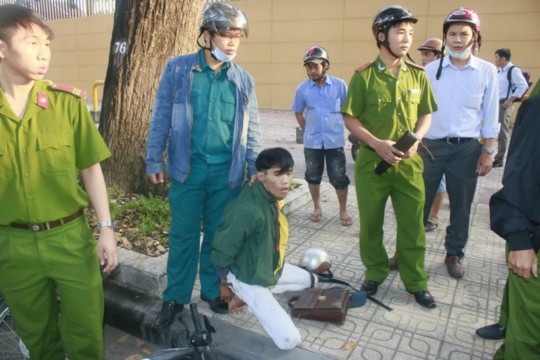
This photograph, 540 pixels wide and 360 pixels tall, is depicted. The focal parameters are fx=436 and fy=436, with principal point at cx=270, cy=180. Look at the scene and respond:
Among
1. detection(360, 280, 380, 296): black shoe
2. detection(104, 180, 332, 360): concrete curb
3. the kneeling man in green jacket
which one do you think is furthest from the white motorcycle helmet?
detection(104, 180, 332, 360): concrete curb

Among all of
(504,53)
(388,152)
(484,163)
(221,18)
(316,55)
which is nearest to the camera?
(221,18)

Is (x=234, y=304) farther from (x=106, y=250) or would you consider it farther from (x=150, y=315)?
(x=106, y=250)

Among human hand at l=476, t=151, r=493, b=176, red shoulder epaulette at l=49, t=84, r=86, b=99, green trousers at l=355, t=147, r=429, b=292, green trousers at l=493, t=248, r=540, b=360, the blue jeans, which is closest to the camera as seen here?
green trousers at l=493, t=248, r=540, b=360

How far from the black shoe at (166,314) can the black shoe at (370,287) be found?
1597mm

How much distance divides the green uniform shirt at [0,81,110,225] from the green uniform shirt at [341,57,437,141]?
2.04 m

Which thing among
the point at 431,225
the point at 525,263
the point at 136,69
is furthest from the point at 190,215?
the point at 431,225

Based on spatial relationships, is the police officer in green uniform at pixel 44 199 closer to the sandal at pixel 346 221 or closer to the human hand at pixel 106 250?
the human hand at pixel 106 250

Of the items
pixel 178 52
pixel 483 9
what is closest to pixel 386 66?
pixel 178 52

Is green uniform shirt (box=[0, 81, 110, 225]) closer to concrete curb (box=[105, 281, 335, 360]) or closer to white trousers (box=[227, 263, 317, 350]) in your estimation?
concrete curb (box=[105, 281, 335, 360])

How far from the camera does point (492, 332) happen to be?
10.5ft

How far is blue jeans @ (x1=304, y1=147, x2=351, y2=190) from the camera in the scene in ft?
18.4

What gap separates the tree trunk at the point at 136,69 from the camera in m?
5.41

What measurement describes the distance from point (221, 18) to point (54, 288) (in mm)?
2055

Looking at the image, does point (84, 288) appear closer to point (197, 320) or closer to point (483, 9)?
point (197, 320)
